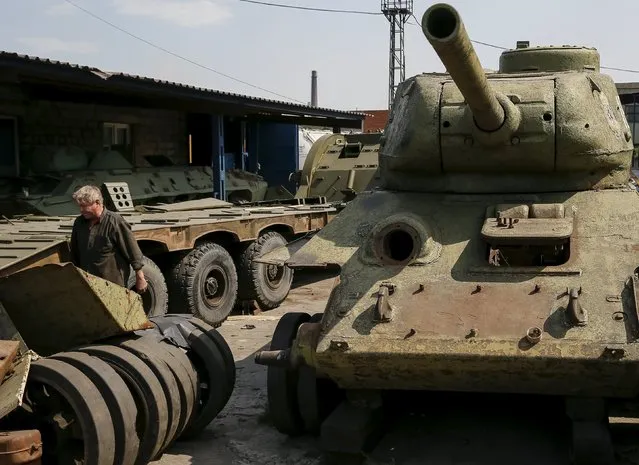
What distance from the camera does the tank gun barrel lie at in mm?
4613

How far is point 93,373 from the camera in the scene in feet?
16.2

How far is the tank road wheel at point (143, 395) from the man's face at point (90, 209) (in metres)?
1.16

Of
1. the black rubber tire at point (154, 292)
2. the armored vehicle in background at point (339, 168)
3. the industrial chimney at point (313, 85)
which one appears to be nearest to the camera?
the black rubber tire at point (154, 292)

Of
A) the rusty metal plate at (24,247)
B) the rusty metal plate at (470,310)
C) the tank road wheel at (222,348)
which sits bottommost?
the tank road wheel at (222,348)

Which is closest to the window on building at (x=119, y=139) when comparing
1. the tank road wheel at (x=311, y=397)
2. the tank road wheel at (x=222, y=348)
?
the tank road wheel at (x=222, y=348)

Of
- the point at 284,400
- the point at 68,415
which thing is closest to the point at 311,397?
the point at 284,400

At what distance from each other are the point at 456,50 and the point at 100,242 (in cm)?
279

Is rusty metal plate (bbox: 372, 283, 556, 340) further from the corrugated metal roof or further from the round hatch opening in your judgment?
the corrugated metal roof

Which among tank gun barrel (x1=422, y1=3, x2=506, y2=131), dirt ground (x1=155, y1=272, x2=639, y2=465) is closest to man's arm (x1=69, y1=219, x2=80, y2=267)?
dirt ground (x1=155, y1=272, x2=639, y2=465)

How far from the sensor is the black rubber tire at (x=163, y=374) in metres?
5.34

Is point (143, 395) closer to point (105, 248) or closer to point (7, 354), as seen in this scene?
point (7, 354)

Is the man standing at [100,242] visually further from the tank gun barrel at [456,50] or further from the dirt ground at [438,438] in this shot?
the tank gun barrel at [456,50]

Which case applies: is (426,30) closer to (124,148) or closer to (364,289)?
(364,289)

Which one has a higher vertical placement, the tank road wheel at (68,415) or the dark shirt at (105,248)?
the dark shirt at (105,248)
